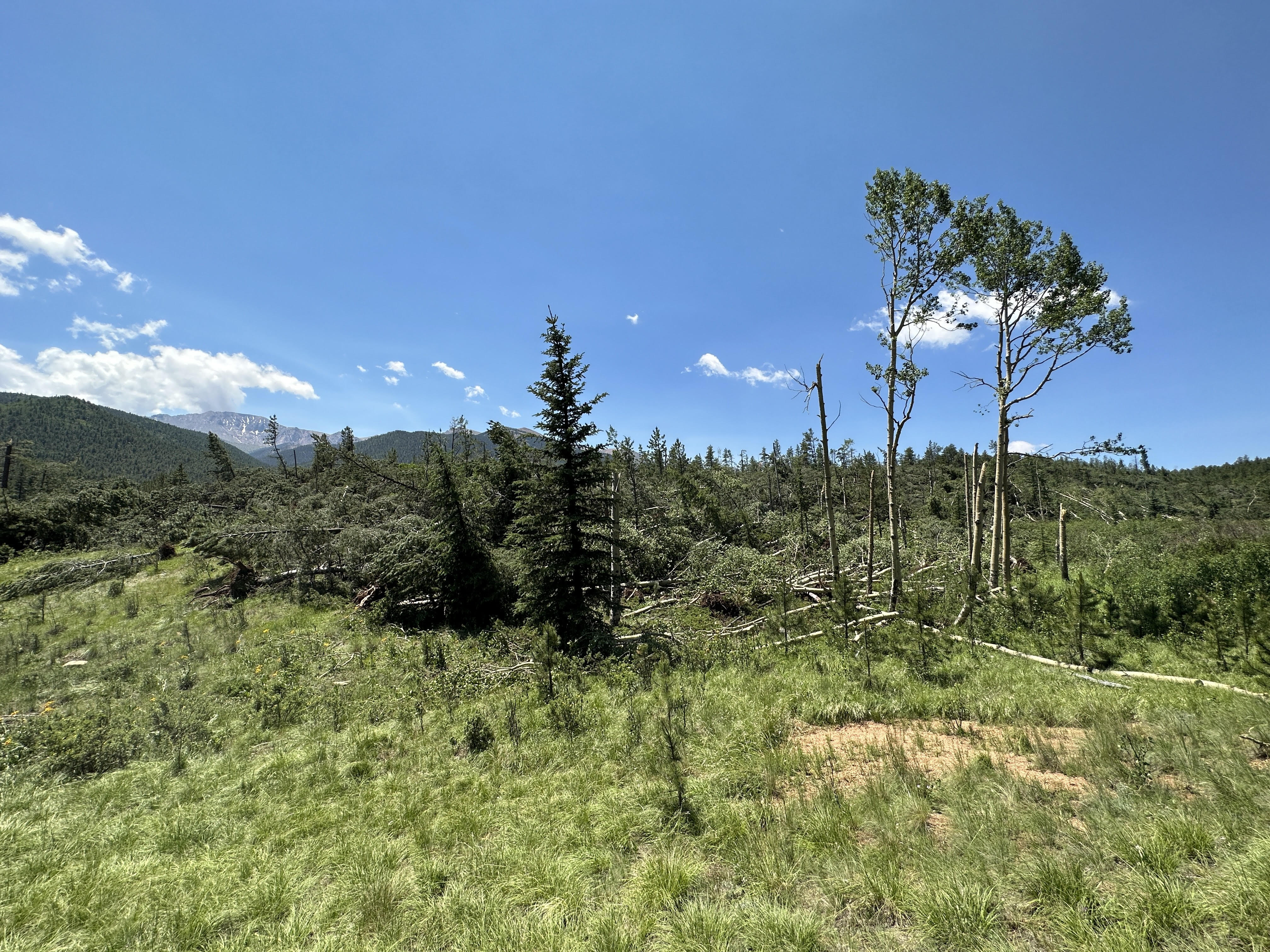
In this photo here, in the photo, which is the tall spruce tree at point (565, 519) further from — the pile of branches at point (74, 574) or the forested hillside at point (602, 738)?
the pile of branches at point (74, 574)

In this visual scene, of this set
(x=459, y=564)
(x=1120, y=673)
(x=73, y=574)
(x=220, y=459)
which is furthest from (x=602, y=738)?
(x=220, y=459)

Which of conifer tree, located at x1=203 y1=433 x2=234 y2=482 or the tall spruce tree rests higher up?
conifer tree, located at x1=203 y1=433 x2=234 y2=482

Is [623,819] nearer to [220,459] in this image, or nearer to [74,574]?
[74,574]

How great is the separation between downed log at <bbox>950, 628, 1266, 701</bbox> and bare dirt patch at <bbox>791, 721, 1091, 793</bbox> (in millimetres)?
3645

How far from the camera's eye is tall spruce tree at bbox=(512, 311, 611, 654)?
12.7 metres

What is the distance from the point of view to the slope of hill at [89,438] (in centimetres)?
14050

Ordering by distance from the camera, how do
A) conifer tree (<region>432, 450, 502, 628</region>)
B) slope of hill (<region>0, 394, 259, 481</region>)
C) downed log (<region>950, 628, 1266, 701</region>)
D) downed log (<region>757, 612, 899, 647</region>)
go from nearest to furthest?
downed log (<region>950, 628, 1266, 701</region>), downed log (<region>757, 612, 899, 647</region>), conifer tree (<region>432, 450, 502, 628</region>), slope of hill (<region>0, 394, 259, 481</region>)

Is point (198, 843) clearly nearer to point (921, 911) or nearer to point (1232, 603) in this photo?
point (921, 911)

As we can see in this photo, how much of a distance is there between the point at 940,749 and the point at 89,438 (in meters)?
242

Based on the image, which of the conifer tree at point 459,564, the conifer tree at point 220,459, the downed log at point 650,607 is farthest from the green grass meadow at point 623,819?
the conifer tree at point 220,459

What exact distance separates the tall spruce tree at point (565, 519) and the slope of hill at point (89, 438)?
167173 millimetres

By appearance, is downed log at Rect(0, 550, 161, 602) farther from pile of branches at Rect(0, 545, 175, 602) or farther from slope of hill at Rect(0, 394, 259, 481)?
slope of hill at Rect(0, 394, 259, 481)

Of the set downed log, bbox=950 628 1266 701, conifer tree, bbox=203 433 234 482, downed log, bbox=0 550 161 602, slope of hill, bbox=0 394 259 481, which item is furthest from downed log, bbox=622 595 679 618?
slope of hill, bbox=0 394 259 481

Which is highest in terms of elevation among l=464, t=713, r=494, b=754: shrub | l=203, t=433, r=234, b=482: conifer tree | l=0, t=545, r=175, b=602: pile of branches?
l=203, t=433, r=234, b=482: conifer tree
